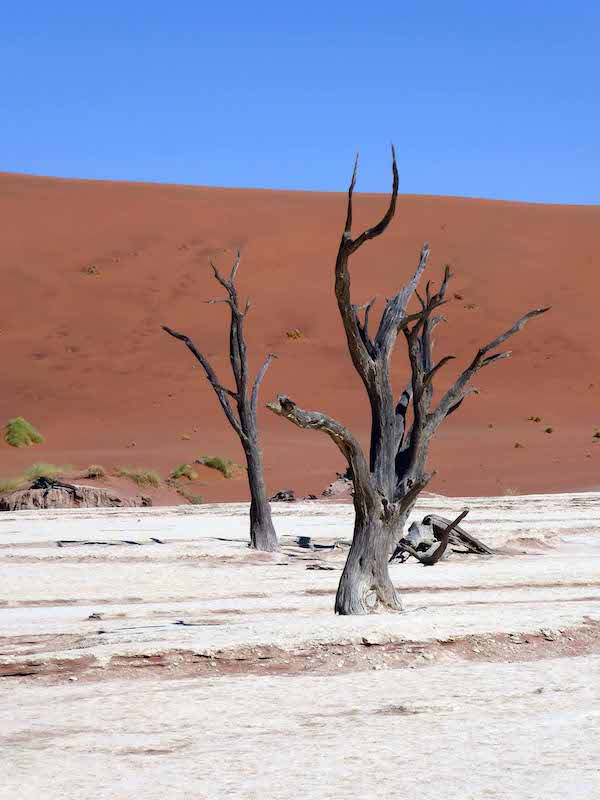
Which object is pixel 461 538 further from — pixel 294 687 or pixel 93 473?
pixel 93 473

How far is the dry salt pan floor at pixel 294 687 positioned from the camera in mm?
5367

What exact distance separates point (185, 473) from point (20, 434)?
6911 millimetres

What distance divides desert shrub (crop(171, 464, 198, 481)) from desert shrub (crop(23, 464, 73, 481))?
2418 millimetres

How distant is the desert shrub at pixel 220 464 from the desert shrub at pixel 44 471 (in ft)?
10.5

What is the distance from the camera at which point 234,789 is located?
5.18 meters

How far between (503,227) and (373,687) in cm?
5013

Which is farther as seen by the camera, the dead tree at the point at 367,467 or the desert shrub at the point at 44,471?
the desert shrub at the point at 44,471

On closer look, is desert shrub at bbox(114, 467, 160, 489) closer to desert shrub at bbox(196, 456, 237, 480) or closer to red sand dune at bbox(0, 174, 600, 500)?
red sand dune at bbox(0, 174, 600, 500)

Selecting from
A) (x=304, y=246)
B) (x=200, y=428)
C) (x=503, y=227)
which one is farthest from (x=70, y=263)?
(x=503, y=227)

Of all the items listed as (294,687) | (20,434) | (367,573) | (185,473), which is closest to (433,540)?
(367,573)

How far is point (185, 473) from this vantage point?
27.7 m

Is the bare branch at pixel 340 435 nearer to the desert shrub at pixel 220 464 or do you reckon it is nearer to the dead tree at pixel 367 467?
the dead tree at pixel 367 467

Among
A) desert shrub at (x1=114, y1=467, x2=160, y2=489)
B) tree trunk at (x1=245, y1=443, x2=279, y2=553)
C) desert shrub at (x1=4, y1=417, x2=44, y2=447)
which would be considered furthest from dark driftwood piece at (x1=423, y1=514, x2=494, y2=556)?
desert shrub at (x1=4, y1=417, x2=44, y2=447)

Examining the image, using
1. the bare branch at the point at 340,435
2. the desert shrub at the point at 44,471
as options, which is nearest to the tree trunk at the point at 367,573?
the bare branch at the point at 340,435
